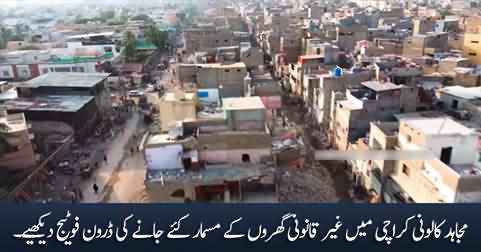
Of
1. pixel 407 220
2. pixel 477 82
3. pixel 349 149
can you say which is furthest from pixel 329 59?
pixel 407 220

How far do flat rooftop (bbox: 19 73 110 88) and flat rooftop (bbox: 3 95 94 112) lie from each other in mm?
539

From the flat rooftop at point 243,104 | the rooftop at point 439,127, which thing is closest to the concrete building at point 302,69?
the flat rooftop at point 243,104

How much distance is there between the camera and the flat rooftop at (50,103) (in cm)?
1288

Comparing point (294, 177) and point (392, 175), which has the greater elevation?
point (392, 175)

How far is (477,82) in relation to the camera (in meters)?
13.1

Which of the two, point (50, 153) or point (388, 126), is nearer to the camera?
point (388, 126)

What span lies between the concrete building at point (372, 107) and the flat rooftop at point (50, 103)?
27.7 feet

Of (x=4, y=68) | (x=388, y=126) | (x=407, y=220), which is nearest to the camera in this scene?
(x=407, y=220)

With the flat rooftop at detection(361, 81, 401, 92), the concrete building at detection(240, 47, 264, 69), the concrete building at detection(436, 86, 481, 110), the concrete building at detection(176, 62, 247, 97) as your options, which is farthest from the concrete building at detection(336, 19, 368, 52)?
the flat rooftop at detection(361, 81, 401, 92)

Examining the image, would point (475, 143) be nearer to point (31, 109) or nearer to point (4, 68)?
point (31, 109)

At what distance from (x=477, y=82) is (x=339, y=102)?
17.4 feet

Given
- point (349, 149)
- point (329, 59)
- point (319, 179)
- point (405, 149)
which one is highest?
point (329, 59)

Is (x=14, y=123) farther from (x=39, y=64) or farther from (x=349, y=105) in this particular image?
(x=39, y=64)

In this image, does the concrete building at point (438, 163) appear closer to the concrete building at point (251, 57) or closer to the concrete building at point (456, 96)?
the concrete building at point (456, 96)
